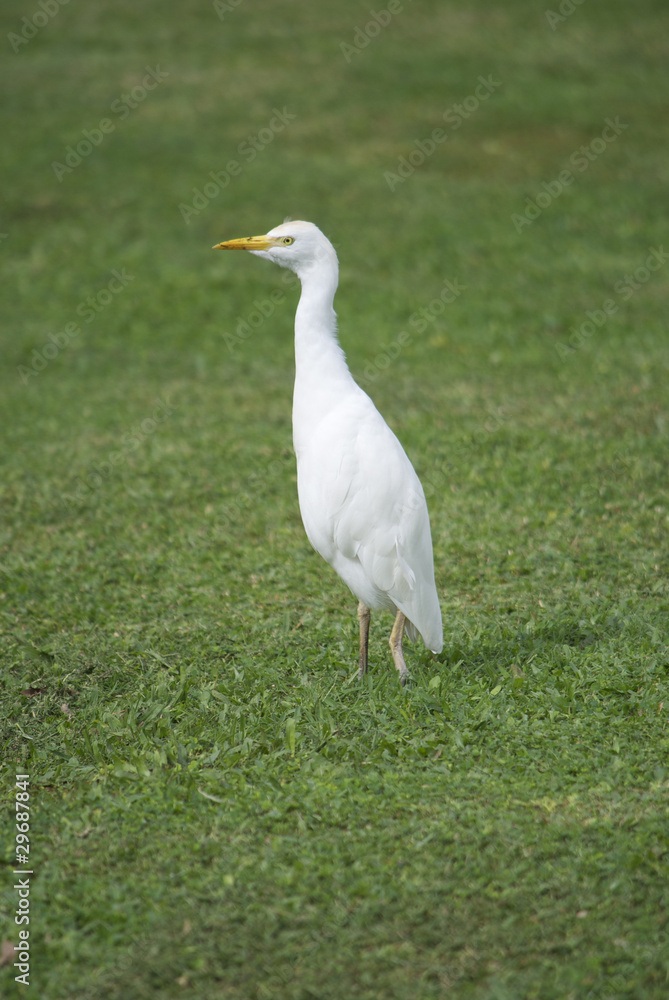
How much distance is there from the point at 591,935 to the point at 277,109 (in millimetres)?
13675

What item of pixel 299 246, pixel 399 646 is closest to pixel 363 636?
pixel 399 646

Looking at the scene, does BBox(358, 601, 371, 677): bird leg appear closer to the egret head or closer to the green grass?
the green grass

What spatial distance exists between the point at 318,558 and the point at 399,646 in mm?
1658

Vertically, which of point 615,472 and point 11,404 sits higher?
point 615,472

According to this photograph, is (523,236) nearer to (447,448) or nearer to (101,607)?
(447,448)

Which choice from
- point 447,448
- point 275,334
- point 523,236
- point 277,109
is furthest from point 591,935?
point 277,109

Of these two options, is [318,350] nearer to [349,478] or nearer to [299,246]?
[299,246]

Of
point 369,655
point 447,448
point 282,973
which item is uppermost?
point 282,973

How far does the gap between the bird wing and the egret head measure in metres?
0.70

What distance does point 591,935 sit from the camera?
3057 millimetres

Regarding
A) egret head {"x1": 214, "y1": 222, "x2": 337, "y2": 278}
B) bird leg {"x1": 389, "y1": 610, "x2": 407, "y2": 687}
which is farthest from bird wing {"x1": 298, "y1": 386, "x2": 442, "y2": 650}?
egret head {"x1": 214, "y1": 222, "x2": 337, "y2": 278}

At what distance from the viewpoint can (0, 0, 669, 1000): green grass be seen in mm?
3186

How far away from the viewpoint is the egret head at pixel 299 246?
4430mm

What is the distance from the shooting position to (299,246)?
175 inches
